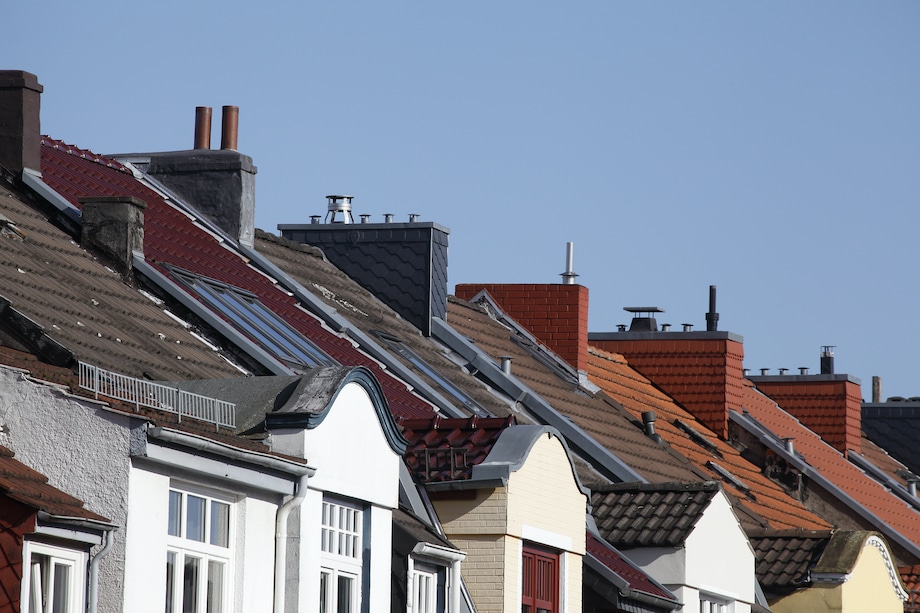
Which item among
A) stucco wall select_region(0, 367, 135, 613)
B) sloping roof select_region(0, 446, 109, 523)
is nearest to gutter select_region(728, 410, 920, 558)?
stucco wall select_region(0, 367, 135, 613)

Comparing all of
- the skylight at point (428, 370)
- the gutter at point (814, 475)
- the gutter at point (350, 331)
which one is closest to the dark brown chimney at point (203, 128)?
the gutter at point (350, 331)

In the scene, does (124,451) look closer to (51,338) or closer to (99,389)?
(99,389)

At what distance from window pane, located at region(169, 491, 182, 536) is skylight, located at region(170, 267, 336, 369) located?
6639mm

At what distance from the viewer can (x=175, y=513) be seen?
45.7 ft

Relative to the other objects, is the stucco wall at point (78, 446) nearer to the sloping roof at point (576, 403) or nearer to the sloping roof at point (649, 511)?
the sloping roof at point (649, 511)

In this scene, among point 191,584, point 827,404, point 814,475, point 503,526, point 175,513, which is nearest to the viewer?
point 175,513

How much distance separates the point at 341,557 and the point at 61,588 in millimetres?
3772

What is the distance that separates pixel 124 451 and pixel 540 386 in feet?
51.9

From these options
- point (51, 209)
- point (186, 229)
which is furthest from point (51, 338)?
point (186, 229)

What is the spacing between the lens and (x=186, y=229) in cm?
2492

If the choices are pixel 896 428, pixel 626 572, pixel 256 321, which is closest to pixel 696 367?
pixel 896 428

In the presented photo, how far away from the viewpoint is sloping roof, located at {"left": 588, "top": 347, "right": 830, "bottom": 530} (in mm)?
31562

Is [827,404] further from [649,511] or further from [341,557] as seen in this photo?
[341,557]

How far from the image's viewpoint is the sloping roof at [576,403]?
90.8 ft
